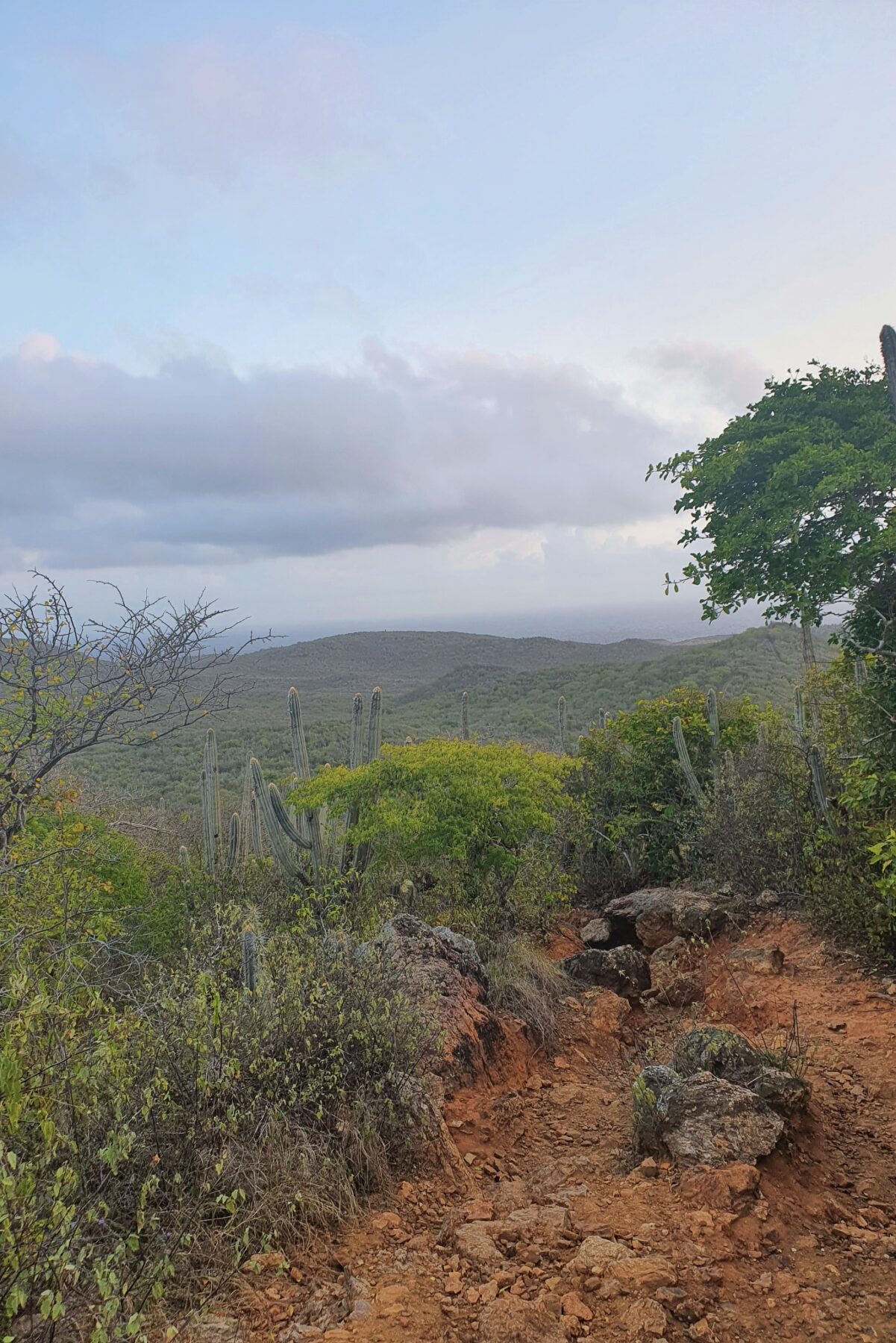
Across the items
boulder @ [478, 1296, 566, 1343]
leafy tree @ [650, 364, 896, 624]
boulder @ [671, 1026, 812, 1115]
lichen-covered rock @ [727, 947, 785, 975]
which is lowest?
lichen-covered rock @ [727, 947, 785, 975]

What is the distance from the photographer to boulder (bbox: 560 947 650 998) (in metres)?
7.93

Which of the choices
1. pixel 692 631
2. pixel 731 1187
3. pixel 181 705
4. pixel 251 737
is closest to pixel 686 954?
Answer: pixel 731 1187

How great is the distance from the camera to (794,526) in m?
6.99

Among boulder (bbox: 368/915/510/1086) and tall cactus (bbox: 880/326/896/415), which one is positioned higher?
tall cactus (bbox: 880/326/896/415)

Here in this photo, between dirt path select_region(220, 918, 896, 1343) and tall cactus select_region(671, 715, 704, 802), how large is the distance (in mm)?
8215

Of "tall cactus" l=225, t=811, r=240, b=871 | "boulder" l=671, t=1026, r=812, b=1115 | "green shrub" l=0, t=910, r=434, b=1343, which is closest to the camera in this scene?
"green shrub" l=0, t=910, r=434, b=1343

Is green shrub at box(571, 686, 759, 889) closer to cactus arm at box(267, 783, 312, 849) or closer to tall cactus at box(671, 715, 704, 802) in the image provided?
tall cactus at box(671, 715, 704, 802)

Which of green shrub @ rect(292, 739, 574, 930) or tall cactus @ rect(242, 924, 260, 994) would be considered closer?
tall cactus @ rect(242, 924, 260, 994)

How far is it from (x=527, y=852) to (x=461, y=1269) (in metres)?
7.25

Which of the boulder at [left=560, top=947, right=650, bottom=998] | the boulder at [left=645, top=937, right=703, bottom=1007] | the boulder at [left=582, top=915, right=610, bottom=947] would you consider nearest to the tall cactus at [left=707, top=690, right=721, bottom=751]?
the boulder at [left=582, top=915, right=610, bottom=947]

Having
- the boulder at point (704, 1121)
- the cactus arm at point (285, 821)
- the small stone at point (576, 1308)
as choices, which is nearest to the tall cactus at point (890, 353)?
the boulder at point (704, 1121)

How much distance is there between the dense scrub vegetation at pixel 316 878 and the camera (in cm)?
319

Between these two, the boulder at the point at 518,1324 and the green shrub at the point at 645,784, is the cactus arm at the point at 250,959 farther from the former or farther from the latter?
the green shrub at the point at 645,784

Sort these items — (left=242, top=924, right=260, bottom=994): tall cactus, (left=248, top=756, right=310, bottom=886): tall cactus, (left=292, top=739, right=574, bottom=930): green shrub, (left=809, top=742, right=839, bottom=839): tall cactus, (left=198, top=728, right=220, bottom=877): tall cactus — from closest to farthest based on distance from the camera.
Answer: (left=242, top=924, right=260, bottom=994): tall cactus < (left=292, top=739, right=574, bottom=930): green shrub < (left=809, top=742, right=839, bottom=839): tall cactus < (left=248, top=756, right=310, bottom=886): tall cactus < (left=198, top=728, right=220, bottom=877): tall cactus
